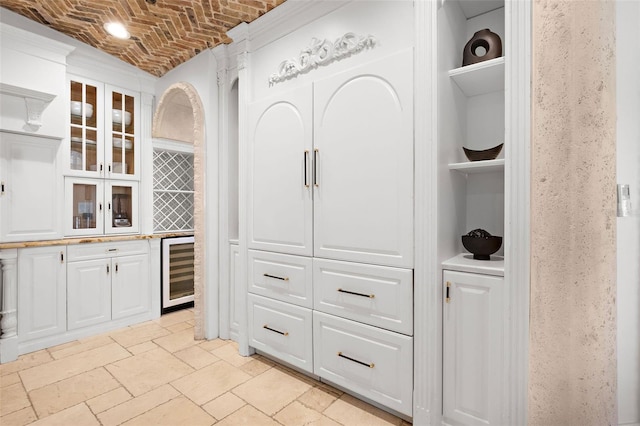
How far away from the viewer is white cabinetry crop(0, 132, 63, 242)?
2.59m

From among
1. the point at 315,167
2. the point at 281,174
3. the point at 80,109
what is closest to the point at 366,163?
the point at 315,167

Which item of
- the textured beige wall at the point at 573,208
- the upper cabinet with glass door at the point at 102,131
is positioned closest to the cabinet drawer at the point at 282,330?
the textured beige wall at the point at 573,208

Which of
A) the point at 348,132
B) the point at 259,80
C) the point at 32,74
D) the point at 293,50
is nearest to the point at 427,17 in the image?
the point at 348,132

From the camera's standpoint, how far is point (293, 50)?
2.29 metres

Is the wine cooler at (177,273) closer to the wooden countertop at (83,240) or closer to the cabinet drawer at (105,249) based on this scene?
the wooden countertop at (83,240)

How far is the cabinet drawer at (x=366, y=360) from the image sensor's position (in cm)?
170

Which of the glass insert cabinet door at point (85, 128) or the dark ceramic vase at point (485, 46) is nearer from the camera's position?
the dark ceramic vase at point (485, 46)

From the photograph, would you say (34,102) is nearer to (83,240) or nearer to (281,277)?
(83,240)

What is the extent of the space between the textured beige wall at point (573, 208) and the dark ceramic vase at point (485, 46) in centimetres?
73

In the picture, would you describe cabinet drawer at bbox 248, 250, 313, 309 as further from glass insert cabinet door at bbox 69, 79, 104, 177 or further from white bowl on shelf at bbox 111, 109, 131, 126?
white bowl on shelf at bbox 111, 109, 131, 126

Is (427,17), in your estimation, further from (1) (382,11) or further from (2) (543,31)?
(2) (543,31)

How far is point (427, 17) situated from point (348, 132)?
706 millimetres

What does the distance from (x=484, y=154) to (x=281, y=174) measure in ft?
4.32

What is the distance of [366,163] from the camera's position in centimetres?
185
